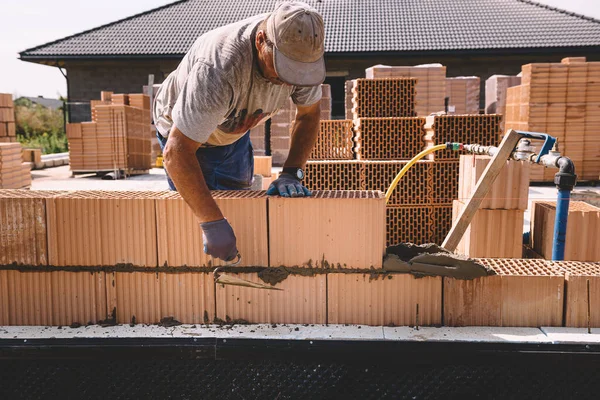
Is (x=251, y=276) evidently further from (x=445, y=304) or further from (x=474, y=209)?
(x=474, y=209)

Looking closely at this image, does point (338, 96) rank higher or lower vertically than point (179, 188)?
higher

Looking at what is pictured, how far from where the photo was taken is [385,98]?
7.18m

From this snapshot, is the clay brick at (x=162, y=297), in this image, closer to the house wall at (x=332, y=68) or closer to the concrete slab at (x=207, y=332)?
the concrete slab at (x=207, y=332)

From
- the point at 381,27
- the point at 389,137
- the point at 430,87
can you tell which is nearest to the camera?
the point at 389,137

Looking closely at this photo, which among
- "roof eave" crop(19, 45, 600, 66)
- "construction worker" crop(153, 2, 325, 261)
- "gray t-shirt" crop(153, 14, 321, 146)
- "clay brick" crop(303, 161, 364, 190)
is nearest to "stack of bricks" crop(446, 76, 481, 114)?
"roof eave" crop(19, 45, 600, 66)

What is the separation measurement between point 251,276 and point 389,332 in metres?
0.68

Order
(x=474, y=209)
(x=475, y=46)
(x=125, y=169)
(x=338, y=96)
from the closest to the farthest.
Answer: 1. (x=474, y=209)
2. (x=125, y=169)
3. (x=475, y=46)
4. (x=338, y=96)

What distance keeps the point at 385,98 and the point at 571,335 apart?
510 cm

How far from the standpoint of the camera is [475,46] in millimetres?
18188

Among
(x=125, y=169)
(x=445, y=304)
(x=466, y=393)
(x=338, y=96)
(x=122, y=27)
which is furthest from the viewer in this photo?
(x=122, y=27)

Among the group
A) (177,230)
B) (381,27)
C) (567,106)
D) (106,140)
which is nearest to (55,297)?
(177,230)

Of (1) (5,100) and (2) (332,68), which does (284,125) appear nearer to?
(2) (332,68)

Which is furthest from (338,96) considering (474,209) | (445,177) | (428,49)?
(474,209)

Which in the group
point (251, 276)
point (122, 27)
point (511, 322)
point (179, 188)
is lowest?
point (511, 322)
